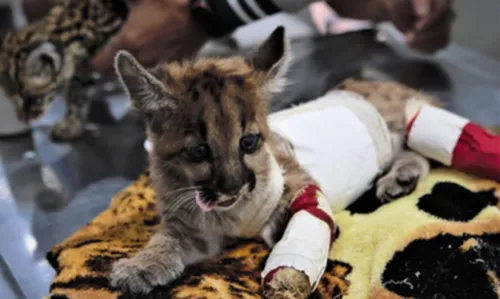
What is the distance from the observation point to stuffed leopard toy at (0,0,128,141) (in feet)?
7.35

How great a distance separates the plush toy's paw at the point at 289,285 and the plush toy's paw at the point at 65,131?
1.36 m

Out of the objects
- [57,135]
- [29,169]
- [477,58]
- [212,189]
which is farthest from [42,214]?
[477,58]

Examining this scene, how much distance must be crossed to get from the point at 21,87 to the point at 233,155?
4.16 feet

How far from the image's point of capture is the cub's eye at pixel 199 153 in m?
1.27

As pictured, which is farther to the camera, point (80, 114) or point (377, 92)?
point (80, 114)

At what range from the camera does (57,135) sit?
2375 millimetres

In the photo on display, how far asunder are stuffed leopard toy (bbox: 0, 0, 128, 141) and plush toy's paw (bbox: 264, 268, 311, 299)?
4.43 ft

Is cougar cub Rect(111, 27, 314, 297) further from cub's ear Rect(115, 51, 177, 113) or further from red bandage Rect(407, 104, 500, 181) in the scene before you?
red bandage Rect(407, 104, 500, 181)

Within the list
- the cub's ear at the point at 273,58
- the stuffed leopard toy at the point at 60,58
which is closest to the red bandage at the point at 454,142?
the cub's ear at the point at 273,58

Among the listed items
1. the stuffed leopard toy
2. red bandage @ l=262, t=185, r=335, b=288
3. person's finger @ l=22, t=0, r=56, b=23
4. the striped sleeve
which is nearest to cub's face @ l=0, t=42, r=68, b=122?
the stuffed leopard toy

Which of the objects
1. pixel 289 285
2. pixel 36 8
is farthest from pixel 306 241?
pixel 36 8

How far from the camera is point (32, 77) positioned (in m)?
2.24

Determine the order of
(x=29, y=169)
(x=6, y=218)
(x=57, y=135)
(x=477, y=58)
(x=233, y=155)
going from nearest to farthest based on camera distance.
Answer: (x=233, y=155) < (x=6, y=218) < (x=29, y=169) < (x=57, y=135) < (x=477, y=58)

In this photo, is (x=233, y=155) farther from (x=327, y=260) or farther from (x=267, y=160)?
(x=327, y=260)
